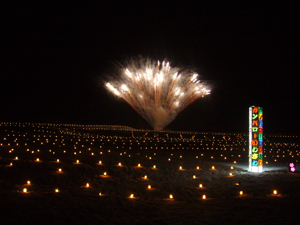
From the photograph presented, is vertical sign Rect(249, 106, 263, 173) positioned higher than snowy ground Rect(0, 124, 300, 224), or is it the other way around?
vertical sign Rect(249, 106, 263, 173)

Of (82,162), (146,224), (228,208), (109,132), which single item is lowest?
(146,224)

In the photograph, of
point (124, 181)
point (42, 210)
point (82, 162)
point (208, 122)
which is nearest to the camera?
point (42, 210)

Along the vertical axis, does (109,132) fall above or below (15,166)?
above

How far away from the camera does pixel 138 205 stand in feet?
26.0

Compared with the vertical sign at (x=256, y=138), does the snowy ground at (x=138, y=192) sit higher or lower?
lower

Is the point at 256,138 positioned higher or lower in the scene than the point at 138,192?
higher

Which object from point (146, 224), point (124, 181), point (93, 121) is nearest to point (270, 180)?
point (124, 181)

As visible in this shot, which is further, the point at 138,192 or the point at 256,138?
the point at 256,138

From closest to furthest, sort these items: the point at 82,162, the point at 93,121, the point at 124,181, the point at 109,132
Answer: the point at 124,181, the point at 82,162, the point at 109,132, the point at 93,121

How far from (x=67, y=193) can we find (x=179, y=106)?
24.9 metres

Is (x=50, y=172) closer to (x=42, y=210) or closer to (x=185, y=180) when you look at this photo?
(x=42, y=210)

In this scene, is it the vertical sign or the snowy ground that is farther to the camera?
the vertical sign

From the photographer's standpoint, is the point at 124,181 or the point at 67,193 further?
the point at 124,181

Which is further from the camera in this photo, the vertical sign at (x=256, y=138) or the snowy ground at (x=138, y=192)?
the vertical sign at (x=256, y=138)
